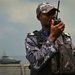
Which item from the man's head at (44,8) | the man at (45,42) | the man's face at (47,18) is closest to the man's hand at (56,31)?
the man at (45,42)

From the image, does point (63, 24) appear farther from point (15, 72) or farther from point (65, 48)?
point (15, 72)

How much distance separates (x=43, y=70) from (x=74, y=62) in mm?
382

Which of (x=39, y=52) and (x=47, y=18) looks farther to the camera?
(x=47, y=18)

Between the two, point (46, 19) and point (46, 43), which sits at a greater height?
point (46, 19)

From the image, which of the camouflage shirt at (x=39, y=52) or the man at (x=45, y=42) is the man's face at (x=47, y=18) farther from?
the camouflage shirt at (x=39, y=52)

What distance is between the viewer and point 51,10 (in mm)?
4594

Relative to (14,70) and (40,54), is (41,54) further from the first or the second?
(14,70)

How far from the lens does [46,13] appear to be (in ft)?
15.0

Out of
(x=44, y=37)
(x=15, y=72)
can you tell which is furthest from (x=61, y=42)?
(x=15, y=72)

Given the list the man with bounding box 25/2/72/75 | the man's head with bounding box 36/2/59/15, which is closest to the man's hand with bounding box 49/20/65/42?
the man with bounding box 25/2/72/75

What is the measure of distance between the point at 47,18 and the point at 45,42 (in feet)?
1.15

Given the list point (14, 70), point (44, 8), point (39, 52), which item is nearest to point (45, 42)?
point (39, 52)

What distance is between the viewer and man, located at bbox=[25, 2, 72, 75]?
427 centimetres

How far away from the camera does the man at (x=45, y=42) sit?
427cm
